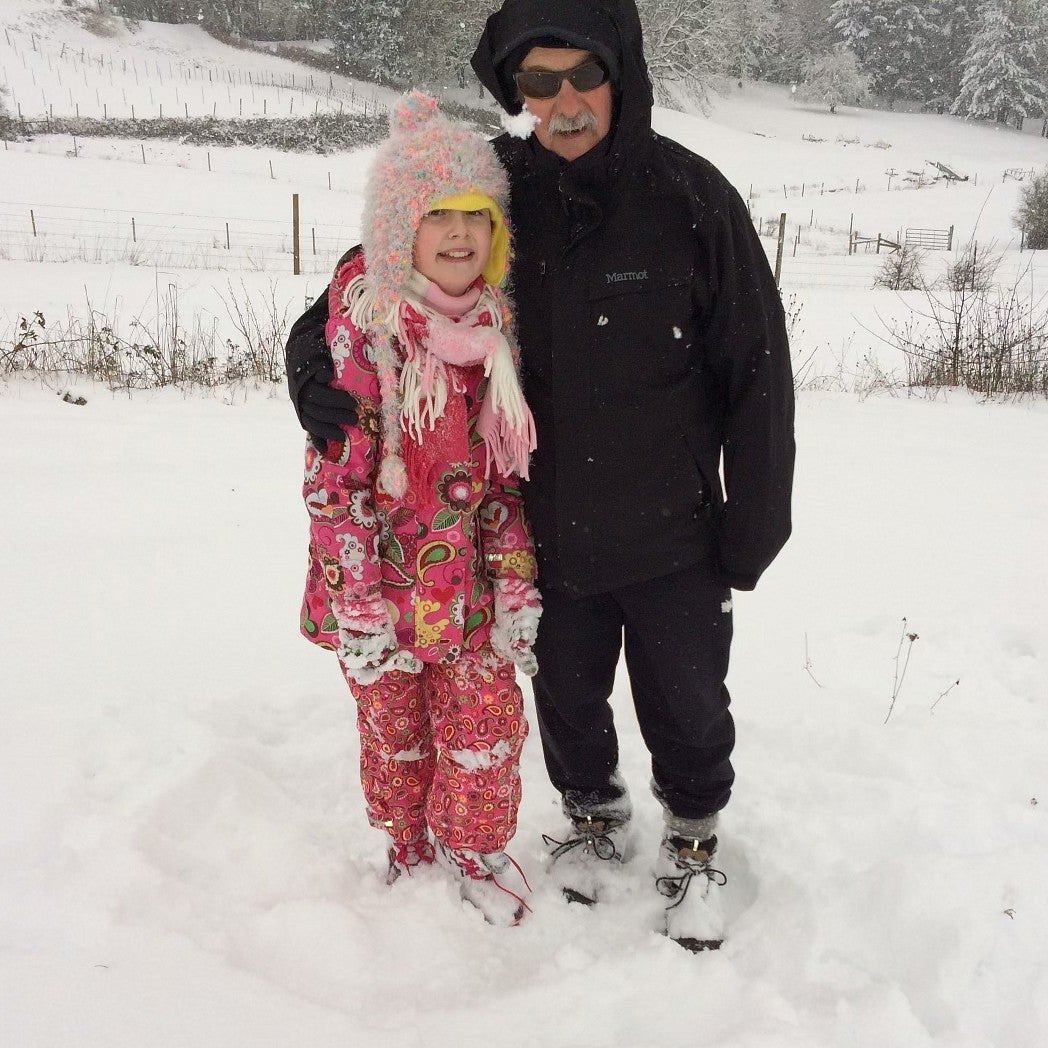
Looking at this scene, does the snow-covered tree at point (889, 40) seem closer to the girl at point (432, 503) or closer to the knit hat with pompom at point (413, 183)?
the knit hat with pompom at point (413, 183)

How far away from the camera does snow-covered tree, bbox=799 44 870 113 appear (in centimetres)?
4550

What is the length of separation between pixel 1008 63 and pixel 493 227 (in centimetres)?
5261

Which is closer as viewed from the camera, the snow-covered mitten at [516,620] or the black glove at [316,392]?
the black glove at [316,392]

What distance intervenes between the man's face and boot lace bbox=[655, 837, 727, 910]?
1.71m

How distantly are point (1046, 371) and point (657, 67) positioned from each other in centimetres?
3080

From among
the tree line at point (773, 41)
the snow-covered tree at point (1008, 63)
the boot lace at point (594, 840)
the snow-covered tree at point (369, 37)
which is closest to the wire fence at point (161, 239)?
the boot lace at point (594, 840)

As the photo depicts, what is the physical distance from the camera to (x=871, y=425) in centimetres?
592

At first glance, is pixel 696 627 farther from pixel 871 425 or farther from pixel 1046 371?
pixel 1046 371

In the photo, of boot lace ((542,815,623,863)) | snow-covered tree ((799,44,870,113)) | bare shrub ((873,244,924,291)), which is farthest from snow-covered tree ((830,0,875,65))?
boot lace ((542,815,623,863))

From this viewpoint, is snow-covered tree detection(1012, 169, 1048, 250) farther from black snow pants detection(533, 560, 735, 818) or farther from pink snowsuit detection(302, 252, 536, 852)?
pink snowsuit detection(302, 252, 536, 852)

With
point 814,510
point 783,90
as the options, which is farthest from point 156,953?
point 783,90

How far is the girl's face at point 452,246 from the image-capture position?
1670 mm

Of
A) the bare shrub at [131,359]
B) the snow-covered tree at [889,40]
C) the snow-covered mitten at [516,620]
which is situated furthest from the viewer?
the snow-covered tree at [889,40]

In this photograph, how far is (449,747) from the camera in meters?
2.01
